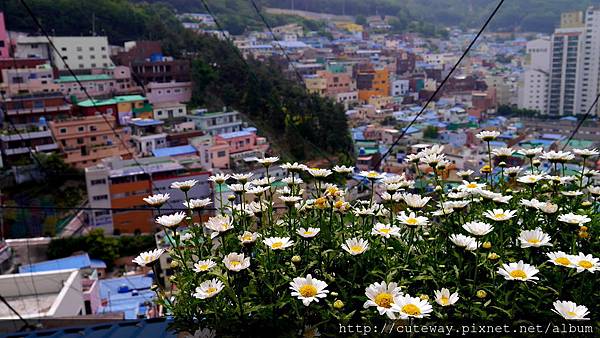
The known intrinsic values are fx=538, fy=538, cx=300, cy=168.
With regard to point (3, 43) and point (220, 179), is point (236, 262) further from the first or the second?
point (3, 43)

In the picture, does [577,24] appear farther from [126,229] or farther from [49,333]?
[49,333]

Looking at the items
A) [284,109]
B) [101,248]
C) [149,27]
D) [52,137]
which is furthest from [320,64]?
[101,248]

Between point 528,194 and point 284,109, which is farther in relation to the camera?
point 284,109

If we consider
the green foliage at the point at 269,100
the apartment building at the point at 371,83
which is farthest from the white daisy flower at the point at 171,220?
the apartment building at the point at 371,83

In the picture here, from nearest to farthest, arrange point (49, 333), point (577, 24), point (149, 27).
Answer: point (49, 333)
point (149, 27)
point (577, 24)

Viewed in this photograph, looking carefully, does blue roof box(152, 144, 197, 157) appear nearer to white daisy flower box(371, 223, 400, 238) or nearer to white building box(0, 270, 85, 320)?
white building box(0, 270, 85, 320)

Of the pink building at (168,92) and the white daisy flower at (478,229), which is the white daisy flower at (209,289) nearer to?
the white daisy flower at (478,229)
